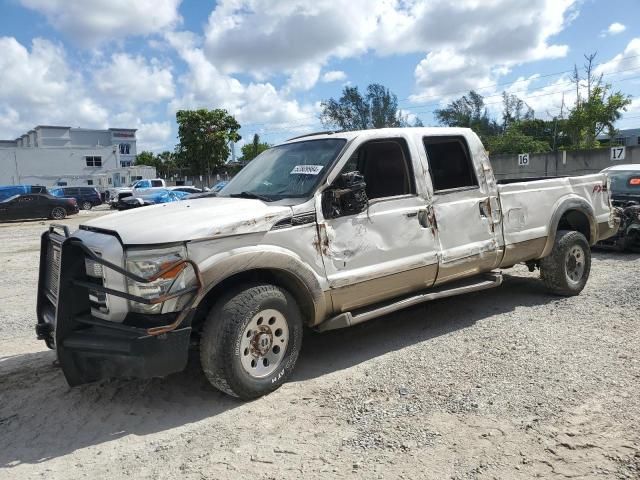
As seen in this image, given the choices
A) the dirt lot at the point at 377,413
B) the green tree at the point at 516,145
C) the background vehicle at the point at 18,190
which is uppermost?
the green tree at the point at 516,145

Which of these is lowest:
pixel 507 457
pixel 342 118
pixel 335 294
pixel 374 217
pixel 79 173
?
pixel 507 457

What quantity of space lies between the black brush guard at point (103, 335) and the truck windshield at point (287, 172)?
1261 mm

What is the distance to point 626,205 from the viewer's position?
31.0 feet

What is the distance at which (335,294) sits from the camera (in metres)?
4.26

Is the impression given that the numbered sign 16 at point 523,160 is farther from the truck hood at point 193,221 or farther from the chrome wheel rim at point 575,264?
the truck hood at point 193,221

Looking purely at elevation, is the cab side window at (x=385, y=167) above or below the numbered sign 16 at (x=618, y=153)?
below

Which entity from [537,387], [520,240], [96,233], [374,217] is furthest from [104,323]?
[520,240]

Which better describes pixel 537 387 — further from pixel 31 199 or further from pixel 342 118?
pixel 342 118

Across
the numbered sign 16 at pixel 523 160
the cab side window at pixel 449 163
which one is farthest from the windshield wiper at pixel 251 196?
the numbered sign 16 at pixel 523 160

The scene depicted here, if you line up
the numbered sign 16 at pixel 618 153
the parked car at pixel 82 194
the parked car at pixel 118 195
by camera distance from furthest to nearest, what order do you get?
the parked car at pixel 118 195 < the parked car at pixel 82 194 < the numbered sign 16 at pixel 618 153

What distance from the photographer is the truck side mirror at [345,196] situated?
4203 millimetres

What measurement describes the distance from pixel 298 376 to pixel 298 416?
0.73 m

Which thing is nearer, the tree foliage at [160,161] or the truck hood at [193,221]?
the truck hood at [193,221]

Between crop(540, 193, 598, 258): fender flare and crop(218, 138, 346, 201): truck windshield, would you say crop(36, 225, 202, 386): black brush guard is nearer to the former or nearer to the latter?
crop(218, 138, 346, 201): truck windshield
